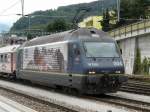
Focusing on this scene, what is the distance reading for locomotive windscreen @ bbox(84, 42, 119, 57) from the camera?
71.2ft

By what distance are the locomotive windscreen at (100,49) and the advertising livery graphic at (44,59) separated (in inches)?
69.5

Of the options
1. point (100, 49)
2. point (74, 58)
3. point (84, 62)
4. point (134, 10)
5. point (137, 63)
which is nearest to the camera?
point (84, 62)

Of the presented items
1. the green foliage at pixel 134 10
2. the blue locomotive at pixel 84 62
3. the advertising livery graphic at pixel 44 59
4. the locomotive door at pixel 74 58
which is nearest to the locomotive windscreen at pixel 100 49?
the blue locomotive at pixel 84 62

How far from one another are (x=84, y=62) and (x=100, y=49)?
1.19 m

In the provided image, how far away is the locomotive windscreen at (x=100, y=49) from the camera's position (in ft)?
71.2

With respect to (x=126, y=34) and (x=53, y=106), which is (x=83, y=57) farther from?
(x=126, y=34)

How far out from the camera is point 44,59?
26.5m

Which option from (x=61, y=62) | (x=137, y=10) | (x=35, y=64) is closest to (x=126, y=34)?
(x=35, y=64)

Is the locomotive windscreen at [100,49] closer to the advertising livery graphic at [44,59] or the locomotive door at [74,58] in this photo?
the locomotive door at [74,58]

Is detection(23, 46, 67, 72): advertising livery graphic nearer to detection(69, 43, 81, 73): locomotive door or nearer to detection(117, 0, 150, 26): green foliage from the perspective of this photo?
detection(69, 43, 81, 73): locomotive door

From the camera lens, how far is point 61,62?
931 inches

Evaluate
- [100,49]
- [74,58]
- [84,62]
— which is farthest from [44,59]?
[84,62]

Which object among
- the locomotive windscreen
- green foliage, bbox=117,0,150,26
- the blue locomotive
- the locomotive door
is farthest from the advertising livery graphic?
green foliage, bbox=117,0,150,26

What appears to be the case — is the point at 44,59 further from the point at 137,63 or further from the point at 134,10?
the point at 134,10
